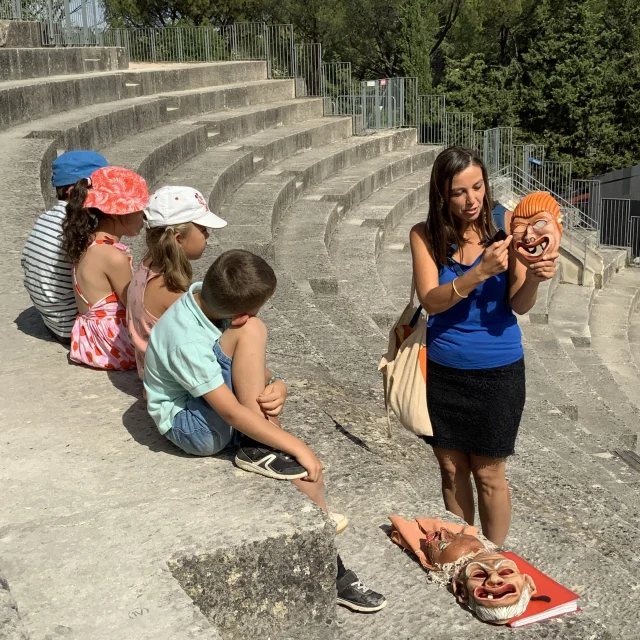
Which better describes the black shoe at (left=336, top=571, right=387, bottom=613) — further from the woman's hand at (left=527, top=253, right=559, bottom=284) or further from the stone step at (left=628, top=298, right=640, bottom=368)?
the stone step at (left=628, top=298, right=640, bottom=368)

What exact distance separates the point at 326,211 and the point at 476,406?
822cm

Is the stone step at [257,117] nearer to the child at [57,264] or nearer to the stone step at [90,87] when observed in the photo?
the stone step at [90,87]

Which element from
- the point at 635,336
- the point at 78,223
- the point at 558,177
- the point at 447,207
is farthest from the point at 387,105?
the point at 447,207

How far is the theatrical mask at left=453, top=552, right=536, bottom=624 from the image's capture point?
8.70 feet

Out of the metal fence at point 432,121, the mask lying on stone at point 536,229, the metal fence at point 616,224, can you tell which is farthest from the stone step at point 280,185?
the metal fence at point 616,224

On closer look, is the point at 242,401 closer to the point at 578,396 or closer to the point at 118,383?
the point at 118,383

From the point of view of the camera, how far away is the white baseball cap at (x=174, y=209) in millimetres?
3461

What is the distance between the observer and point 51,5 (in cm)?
1491

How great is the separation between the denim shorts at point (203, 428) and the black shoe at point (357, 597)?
0.62 metres

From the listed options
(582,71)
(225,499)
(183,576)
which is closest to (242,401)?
(225,499)

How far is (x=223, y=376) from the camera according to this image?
120 inches

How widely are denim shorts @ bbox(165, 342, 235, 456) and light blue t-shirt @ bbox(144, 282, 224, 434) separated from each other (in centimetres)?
4

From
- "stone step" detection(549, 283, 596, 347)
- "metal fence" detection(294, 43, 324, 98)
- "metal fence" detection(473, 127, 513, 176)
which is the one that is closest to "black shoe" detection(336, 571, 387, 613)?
"stone step" detection(549, 283, 596, 347)

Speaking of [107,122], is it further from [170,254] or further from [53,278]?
[170,254]
